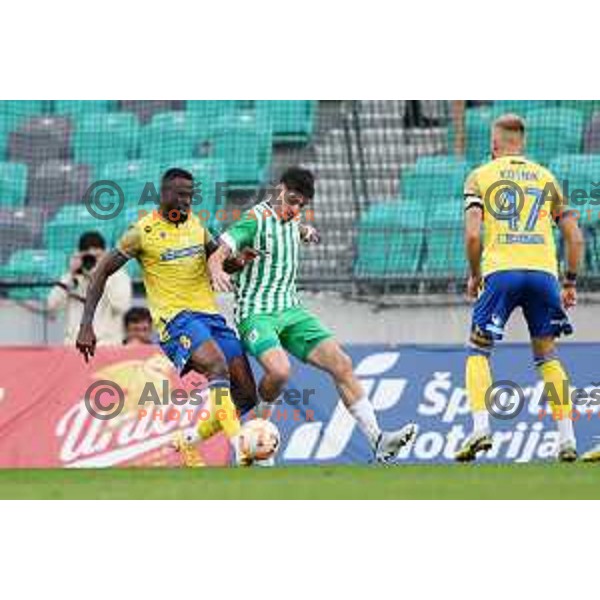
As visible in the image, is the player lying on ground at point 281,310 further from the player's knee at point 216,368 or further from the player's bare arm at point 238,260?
the player's knee at point 216,368

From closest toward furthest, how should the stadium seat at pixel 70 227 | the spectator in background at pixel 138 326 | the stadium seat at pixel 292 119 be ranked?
the spectator in background at pixel 138 326
the stadium seat at pixel 70 227
the stadium seat at pixel 292 119

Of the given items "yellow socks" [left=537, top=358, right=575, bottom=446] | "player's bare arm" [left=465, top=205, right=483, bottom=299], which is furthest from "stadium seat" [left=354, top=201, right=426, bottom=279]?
"player's bare arm" [left=465, top=205, right=483, bottom=299]

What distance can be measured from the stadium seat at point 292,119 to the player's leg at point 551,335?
7103 millimetres

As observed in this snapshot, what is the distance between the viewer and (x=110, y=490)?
10406mm

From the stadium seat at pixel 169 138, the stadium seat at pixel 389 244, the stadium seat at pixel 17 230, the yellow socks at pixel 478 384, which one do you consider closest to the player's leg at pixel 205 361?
the yellow socks at pixel 478 384

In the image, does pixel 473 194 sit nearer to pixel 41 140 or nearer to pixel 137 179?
pixel 137 179

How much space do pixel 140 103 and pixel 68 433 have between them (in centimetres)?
658

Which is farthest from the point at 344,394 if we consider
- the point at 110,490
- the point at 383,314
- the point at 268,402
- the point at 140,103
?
the point at 140,103

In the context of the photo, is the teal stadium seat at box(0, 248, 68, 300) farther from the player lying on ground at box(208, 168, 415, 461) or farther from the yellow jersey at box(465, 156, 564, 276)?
the yellow jersey at box(465, 156, 564, 276)

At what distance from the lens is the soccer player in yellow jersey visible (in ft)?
40.8

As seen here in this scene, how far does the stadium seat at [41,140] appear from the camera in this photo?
19.8 meters

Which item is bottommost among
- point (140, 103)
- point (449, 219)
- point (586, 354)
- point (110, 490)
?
point (110, 490)

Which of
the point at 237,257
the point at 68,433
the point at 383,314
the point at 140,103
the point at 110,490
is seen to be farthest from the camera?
the point at 140,103

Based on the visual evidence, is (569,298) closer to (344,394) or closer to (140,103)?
(344,394)
